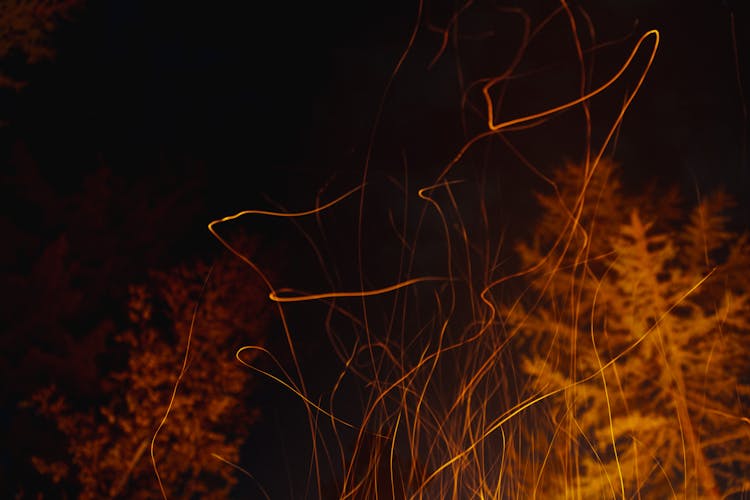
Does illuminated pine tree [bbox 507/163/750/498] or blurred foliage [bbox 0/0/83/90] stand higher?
blurred foliage [bbox 0/0/83/90]

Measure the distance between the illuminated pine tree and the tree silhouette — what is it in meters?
3.13

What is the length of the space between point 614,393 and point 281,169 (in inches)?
166

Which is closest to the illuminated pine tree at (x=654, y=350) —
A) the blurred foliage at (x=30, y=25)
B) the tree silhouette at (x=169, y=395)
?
the tree silhouette at (x=169, y=395)

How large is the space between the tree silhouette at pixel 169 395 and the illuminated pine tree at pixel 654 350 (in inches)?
123

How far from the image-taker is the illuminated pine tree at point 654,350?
7.54 metres

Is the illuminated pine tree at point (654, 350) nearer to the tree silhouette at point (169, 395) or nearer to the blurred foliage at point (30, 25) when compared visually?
Answer: the tree silhouette at point (169, 395)

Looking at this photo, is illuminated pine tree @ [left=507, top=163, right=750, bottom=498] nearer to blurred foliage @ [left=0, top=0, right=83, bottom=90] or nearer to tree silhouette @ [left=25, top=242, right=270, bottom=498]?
tree silhouette @ [left=25, top=242, right=270, bottom=498]

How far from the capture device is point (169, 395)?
8.20m

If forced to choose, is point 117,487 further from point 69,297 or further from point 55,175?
point 55,175

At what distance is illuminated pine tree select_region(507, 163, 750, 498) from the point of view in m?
7.54

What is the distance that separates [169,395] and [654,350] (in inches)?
190

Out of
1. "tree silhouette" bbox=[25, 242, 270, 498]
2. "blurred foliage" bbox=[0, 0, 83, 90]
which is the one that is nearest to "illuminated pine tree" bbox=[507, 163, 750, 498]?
"tree silhouette" bbox=[25, 242, 270, 498]

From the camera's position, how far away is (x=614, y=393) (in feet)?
26.3

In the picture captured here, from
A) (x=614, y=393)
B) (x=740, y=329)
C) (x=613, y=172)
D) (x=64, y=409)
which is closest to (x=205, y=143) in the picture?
(x=64, y=409)
